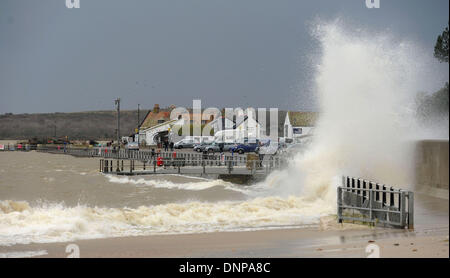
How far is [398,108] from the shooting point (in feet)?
73.8

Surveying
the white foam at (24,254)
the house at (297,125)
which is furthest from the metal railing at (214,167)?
the house at (297,125)

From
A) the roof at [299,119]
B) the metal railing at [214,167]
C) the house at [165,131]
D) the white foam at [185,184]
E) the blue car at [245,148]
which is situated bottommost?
the white foam at [185,184]

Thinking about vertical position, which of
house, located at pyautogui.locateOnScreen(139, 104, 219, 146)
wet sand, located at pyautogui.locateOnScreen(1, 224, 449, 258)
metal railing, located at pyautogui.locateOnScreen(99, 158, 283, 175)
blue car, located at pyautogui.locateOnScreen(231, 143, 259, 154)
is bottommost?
wet sand, located at pyautogui.locateOnScreen(1, 224, 449, 258)

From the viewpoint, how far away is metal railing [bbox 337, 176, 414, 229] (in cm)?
1302

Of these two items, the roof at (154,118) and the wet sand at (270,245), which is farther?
the roof at (154,118)

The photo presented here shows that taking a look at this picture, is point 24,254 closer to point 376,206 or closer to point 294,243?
point 294,243

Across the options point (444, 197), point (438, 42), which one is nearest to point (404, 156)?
point (444, 197)

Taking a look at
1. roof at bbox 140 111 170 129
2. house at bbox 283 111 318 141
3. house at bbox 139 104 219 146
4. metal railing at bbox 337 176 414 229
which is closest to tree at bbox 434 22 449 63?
metal railing at bbox 337 176 414 229

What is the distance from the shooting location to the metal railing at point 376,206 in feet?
42.7

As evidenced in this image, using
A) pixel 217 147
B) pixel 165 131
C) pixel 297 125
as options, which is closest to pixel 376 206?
pixel 217 147

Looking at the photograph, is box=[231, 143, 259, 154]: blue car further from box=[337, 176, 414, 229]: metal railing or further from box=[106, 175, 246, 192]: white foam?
box=[337, 176, 414, 229]: metal railing

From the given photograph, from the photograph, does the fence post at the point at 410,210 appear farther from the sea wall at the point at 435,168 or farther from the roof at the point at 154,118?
the roof at the point at 154,118

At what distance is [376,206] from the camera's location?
14164mm
